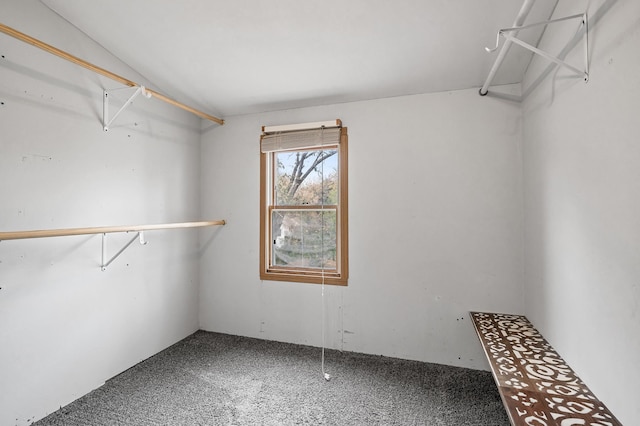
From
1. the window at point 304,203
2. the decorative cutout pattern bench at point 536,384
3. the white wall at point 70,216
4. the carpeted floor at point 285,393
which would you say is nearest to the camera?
the decorative cutout pattern bench at point 536,384

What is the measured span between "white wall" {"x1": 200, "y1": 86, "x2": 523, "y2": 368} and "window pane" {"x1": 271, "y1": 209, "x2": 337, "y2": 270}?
0.73 ft

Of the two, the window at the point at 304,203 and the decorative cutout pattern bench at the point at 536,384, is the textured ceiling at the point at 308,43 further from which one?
the decorative cutout pattern bench at the point at 536,384

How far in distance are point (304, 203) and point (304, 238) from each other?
0.37 m

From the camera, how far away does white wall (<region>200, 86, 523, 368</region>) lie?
258 centimetres

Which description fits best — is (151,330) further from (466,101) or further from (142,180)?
(466,101)

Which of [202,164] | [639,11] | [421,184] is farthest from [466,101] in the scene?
[202,164]

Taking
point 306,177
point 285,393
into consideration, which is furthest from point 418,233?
point 285,393

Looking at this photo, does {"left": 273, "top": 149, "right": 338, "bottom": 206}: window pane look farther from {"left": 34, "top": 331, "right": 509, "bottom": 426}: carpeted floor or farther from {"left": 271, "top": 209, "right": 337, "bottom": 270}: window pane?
{"left": 34, "top": 331, "right": 509, "bottom": 426}: carpeted floor

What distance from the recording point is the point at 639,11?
1081 millimetres

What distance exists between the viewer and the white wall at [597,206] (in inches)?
45.7

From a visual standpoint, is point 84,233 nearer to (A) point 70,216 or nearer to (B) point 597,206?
(A) point 70,216

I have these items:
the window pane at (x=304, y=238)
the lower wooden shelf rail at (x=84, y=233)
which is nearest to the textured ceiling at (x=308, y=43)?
the window pane at (x=304, y=238)

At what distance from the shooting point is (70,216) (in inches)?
88.1

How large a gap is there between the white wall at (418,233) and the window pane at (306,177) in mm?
226
